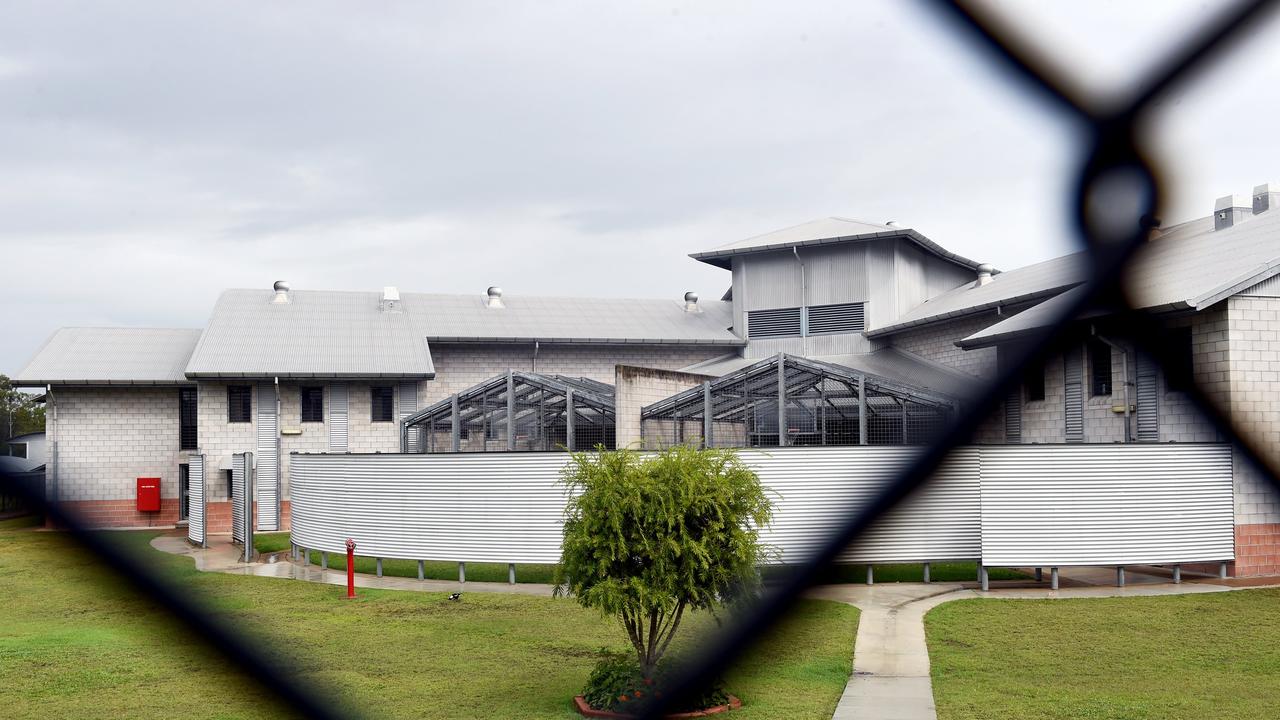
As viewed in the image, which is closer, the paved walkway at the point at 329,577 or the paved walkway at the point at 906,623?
the paved walkway at the point at 906,623

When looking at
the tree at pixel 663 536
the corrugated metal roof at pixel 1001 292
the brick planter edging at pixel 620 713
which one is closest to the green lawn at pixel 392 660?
the brick planter edging at pixel 620 713

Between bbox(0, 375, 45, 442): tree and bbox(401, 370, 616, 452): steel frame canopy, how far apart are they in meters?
23.4

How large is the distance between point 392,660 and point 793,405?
17.2 m

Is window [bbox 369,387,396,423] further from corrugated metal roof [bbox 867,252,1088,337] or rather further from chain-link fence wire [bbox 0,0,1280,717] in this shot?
chain-link fence wire [bbox 0,0,1280,717]

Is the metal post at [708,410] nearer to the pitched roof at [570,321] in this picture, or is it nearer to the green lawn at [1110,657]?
the green lawn at [1110,657]

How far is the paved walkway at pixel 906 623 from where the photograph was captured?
1007cm

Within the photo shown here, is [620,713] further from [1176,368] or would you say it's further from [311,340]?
[311,340]

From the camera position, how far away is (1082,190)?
127 centimetres

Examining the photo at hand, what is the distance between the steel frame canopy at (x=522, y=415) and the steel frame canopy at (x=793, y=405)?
71.5 inches

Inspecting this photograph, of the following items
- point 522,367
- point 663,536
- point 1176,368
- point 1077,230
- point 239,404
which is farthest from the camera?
point 522,367

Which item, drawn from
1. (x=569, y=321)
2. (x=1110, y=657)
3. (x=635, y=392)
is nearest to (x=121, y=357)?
A: (x=569, y=321)

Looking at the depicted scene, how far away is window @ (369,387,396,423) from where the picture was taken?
36.0m

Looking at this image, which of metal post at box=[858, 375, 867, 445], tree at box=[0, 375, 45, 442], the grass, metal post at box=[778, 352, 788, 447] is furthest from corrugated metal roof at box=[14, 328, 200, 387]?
tree at box=[0, 375, 45, 442]

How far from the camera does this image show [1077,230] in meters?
1.29
